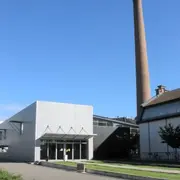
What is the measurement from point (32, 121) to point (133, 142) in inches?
634

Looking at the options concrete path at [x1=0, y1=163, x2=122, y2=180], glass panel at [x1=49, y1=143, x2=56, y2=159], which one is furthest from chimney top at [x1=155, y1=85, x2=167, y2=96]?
concrete path at [x1=0, y1=163, x2=122, y2=180]

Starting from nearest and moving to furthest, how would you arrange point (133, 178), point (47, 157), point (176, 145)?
point (133, 178)
point (176, 145)
point (47, 157)

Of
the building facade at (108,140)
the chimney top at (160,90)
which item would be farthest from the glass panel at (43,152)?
the chimney top at (160,90)

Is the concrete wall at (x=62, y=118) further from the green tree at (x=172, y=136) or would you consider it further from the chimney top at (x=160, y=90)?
the chimney top at (x=160, y=90)

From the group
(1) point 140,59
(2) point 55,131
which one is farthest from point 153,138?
(1) point 140,59

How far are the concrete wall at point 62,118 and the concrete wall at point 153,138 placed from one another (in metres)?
6.92

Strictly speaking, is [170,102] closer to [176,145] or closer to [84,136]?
[176,145]

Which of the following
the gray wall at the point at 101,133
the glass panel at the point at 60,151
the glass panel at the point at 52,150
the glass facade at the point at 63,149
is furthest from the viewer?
the gray wall at the point at 101,133

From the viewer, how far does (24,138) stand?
48781 millimetres

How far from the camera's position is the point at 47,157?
4369 cm

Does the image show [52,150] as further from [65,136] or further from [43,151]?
[65,136]

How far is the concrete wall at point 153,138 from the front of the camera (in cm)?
4315

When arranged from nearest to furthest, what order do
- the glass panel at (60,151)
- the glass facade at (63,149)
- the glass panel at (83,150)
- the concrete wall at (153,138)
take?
the concrete wall at (153,138) < the glass facade at (63,149) < the glass panel at (60,151) < the glass panel at (83,150)

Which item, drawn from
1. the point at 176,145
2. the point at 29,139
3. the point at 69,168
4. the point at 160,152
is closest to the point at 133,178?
the point at 69,168
